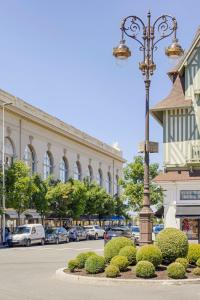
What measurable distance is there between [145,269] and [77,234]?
41.9 metres

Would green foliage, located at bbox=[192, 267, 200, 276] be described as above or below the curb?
above

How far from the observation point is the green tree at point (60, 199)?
2435 inches

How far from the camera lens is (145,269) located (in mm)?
16328

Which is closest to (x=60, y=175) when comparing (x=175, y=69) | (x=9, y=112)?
(x=9, y=112)

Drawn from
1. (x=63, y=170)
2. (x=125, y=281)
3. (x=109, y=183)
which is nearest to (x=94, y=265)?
(x=125, y=281)

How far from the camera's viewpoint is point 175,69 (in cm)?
3022

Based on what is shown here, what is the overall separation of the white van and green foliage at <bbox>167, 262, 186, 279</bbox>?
29.3 metres

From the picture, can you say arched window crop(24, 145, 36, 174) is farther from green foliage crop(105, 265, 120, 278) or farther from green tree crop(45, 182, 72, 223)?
green foliage crop(105, 265, 120, 278)

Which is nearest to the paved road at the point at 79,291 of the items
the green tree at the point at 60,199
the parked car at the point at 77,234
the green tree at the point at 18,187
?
the green tree at the point at 18,187

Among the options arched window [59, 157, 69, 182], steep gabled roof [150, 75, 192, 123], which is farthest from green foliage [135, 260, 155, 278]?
arched window [59, 157, 69, 182]

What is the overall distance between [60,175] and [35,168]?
375 inches

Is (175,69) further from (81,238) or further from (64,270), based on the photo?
(81,238)

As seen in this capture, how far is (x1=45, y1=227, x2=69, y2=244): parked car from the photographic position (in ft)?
162

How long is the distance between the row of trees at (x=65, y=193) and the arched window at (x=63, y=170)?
12.0ft
